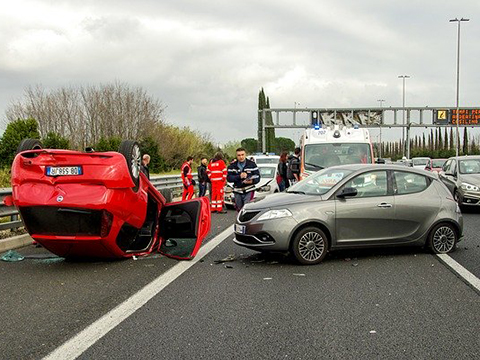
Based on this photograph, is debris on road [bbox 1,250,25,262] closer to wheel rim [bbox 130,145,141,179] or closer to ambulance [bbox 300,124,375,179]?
wheel rim [bbox 130,145,141,179]

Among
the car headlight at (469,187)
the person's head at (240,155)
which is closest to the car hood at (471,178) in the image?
the car headlight at (469,187)

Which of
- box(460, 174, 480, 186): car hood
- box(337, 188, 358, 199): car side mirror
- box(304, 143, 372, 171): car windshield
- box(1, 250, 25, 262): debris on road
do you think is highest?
box(304, 143, 372, 171): car windshield

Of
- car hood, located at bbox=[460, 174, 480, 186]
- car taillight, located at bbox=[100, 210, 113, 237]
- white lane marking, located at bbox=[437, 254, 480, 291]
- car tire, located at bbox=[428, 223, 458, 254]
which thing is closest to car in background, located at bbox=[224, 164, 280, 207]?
car hood, located at bbox=[460, 174, 480, 186]

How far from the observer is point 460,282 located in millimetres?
7152

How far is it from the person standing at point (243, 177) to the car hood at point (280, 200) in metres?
3.11

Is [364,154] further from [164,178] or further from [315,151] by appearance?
[164,178]

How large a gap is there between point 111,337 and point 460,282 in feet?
14.4

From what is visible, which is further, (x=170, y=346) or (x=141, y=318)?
(x=141, y=318)

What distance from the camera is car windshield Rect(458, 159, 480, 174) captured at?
1746 centimetres

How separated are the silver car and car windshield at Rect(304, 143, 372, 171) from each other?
6.37 metres

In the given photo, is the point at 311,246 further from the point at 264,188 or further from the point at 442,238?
the point at 264,188

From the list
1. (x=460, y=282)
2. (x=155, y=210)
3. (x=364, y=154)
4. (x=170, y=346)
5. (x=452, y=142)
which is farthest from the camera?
(x=452, y=142)

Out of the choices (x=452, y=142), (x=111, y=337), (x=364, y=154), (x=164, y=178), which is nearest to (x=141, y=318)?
(x=111, y=337)

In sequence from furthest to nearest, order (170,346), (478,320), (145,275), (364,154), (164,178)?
(164,178) < (364,154) < (145,275) < (478,320) < (170,346)
